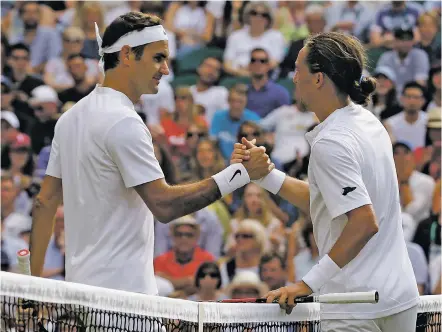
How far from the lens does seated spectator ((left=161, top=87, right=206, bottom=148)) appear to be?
443 inches

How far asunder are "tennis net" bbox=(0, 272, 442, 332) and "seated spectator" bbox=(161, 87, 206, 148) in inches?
260

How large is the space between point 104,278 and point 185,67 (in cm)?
745

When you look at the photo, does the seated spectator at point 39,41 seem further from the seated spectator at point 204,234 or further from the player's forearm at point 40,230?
the player's forearm at point 40,230

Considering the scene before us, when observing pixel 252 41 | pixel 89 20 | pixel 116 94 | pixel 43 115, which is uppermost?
pixel 89 20

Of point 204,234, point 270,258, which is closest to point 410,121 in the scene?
point 270,258

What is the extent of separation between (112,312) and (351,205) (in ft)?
3.20

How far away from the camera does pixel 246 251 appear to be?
9953 mm

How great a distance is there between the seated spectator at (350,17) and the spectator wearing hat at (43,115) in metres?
2.91

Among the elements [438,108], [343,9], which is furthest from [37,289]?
[343,9]

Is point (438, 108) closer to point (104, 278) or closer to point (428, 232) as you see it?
point (428, 232)

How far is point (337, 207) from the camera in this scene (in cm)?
439

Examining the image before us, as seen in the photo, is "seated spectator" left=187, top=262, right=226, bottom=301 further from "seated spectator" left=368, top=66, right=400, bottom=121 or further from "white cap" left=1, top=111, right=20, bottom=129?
"white cap" left=1, top=111, right=20, bottom=129

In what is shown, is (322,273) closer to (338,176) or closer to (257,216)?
(338,176)

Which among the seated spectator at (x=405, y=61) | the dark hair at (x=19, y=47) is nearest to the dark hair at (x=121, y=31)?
the seated spectator at (x=405, y=61)
